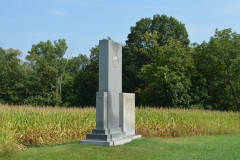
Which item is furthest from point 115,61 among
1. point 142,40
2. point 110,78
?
point 142,40

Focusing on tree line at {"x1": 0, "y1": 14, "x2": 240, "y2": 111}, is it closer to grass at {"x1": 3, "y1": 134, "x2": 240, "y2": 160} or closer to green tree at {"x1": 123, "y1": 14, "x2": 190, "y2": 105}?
green tree at {"x1": 123, "y1": 14, "x2": 190, "y2": 105}

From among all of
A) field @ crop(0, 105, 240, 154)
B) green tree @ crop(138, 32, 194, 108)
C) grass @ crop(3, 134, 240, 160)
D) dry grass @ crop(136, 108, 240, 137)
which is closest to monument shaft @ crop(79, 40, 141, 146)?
grass @ crop(3, 134, 240, 160)

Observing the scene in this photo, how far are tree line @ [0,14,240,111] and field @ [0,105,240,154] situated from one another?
38.3 ft

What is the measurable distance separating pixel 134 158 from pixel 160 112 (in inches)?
385

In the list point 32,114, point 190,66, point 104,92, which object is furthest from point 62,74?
point 104,92

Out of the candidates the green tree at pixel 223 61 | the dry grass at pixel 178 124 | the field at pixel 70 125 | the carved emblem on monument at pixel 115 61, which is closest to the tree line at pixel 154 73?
the green tree at pixel 223 61

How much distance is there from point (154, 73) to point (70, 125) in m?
22.5

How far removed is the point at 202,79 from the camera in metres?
33.2

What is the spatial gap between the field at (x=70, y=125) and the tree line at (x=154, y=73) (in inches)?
459

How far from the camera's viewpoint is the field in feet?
37.5

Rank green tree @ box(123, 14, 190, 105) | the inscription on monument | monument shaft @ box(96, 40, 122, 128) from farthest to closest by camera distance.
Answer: green tree @ box(123, 14, 190, 105) < the inscription on monument < monument shaft @ box(96, 40, 122, 128)

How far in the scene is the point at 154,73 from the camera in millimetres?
34812

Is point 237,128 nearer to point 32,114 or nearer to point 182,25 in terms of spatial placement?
point 32,114

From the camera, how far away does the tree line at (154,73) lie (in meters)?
31.7
